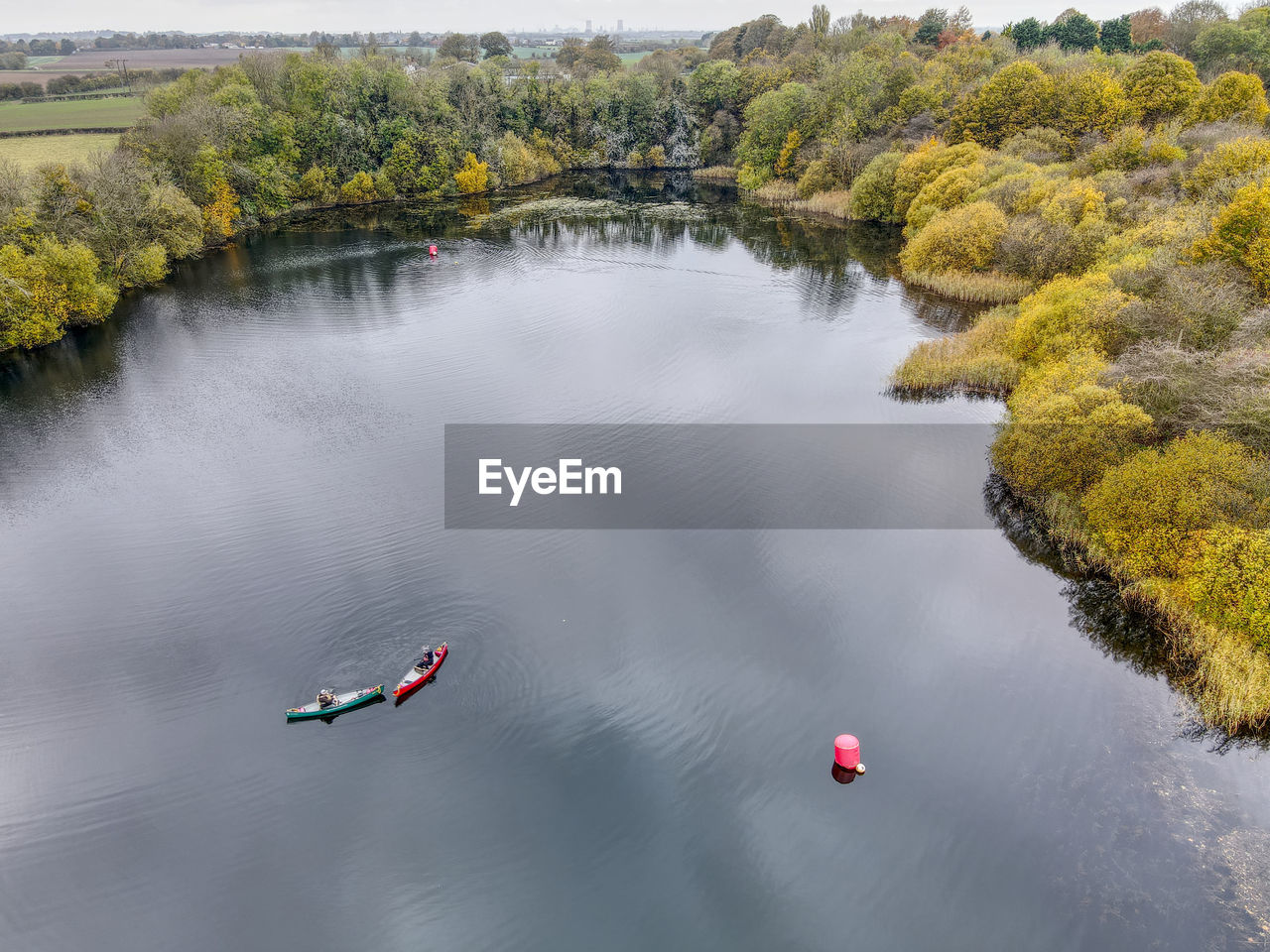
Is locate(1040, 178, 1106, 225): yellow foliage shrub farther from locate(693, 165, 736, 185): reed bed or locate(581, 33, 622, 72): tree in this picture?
locate(581, 33, 622, 72): tree

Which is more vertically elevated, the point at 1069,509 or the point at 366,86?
the point at 366,86

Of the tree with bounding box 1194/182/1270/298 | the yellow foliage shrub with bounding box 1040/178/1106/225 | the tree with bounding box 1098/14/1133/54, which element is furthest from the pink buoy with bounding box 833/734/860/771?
the tree with bounding box 1098/14/1133/54

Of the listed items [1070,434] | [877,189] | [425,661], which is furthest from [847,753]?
[877,189]

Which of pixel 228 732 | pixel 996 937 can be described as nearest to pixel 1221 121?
pixel 996 937

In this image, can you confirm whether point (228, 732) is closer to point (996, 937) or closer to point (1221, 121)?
point (996, 937)

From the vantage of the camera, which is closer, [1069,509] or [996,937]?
[996,937]

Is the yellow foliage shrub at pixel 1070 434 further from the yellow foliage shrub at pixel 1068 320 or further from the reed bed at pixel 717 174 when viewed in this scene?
the reed bed at pixel 717 174
